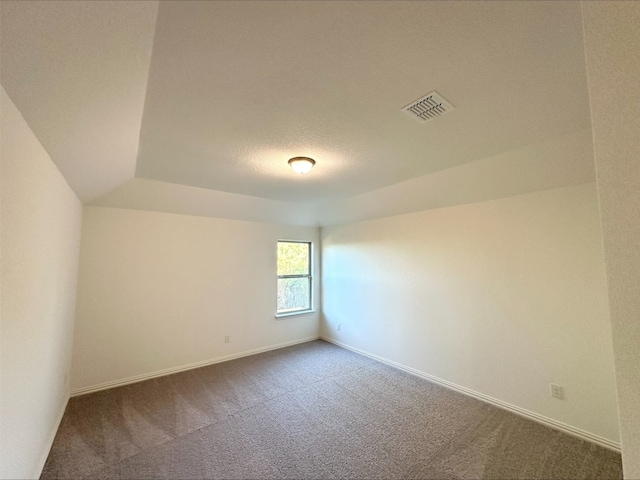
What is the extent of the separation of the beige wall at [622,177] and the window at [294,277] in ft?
14.6

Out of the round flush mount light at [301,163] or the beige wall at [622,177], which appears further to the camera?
the round flush mount light at [301,163]

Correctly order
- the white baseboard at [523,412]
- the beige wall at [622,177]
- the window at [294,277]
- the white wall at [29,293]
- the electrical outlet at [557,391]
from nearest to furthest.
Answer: the beige wall at [622,177]
the white wall at [29,293]
the white baseboard at [523,412]
the electrical outlet at [557,391]
the window at [294,277]

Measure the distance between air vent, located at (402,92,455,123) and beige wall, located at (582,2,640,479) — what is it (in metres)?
0.86

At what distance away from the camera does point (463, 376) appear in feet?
10.4

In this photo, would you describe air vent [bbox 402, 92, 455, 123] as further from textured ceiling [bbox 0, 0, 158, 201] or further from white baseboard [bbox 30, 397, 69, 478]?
white baseboard [bbox 30, 397, 69, 478]

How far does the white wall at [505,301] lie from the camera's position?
7.79ft

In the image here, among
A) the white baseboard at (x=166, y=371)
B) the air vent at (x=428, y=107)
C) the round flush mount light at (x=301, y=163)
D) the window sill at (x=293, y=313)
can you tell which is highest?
the air vent at (x=428, y=107)

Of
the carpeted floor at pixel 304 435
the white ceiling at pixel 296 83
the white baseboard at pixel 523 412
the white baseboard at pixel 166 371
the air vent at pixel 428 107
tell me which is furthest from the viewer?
the white baseboard at pixel 166 371

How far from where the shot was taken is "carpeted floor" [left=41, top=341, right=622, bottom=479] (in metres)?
1.98

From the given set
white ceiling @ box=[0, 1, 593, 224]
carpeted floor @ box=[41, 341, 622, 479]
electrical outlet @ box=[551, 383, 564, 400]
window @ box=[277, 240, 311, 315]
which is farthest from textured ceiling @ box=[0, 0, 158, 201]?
electrical outlet @ box=[551, 383, 564, 400]

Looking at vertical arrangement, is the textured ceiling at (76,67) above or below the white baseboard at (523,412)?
above

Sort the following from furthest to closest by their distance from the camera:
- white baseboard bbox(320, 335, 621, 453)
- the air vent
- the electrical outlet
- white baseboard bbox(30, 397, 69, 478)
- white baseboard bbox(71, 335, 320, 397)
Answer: white baseboard bbox(71, 335, 320, 397) < the electrical outlet < white baseboard bbox(320, 335, 621, 453) < white baseboard bbox(30, 397, 69, 478) < the air vent

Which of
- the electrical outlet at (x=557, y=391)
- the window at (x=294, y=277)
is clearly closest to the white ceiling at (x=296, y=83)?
the electrical outlet at (x=557, y=391)

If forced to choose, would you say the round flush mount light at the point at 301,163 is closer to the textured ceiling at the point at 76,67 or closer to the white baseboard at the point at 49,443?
the textured ceiling at the point at 76,67
